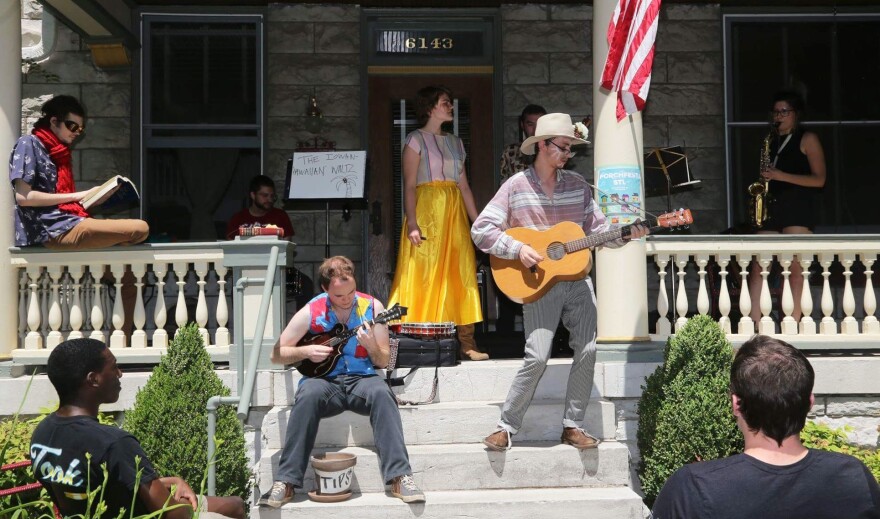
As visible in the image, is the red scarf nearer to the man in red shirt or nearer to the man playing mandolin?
the man in red shirt

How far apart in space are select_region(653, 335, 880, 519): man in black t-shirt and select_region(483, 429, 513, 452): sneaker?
361 centimetres

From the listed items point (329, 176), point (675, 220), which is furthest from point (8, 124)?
point (675, 220)

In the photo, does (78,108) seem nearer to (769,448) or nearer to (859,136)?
(769,448)

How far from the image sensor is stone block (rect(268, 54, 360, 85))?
10.2 meters

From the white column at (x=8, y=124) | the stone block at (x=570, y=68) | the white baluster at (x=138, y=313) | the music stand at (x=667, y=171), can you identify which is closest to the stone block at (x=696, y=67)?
the stone block at (x=570, y=68)

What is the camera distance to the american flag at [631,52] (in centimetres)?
706

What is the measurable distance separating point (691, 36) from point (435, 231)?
419 cm

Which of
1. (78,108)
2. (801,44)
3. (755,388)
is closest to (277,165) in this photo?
(78,108)

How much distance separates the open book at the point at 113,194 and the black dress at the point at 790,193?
507cm

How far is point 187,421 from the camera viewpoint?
644cm

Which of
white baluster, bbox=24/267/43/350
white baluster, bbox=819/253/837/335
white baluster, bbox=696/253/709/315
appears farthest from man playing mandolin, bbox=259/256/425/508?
white baluster, bbox=819/253/837/335

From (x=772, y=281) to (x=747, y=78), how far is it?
262 centimetres

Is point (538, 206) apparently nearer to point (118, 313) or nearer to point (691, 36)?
point (118, 313)

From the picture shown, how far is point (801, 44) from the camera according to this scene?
1040cm
